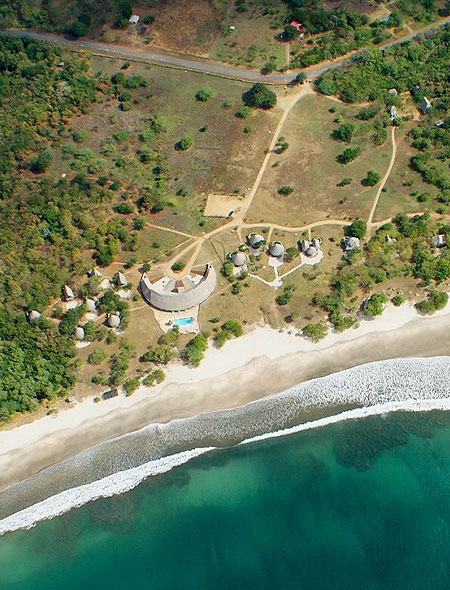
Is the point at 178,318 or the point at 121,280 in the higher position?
the point at 121,280

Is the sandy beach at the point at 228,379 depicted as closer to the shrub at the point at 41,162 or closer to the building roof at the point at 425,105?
the building roof at the point at 425,105

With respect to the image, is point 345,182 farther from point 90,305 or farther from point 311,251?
point 90,305

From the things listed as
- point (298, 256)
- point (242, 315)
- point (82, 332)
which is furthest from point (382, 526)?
point (82, 332)

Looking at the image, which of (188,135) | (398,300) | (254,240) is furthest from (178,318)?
→ (188,135)

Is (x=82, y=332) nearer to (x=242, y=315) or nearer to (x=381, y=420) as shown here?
(x=242, y=315)

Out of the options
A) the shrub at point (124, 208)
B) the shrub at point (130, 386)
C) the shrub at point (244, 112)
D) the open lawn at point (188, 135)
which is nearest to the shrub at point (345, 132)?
the open lawn at point (188, 135)
